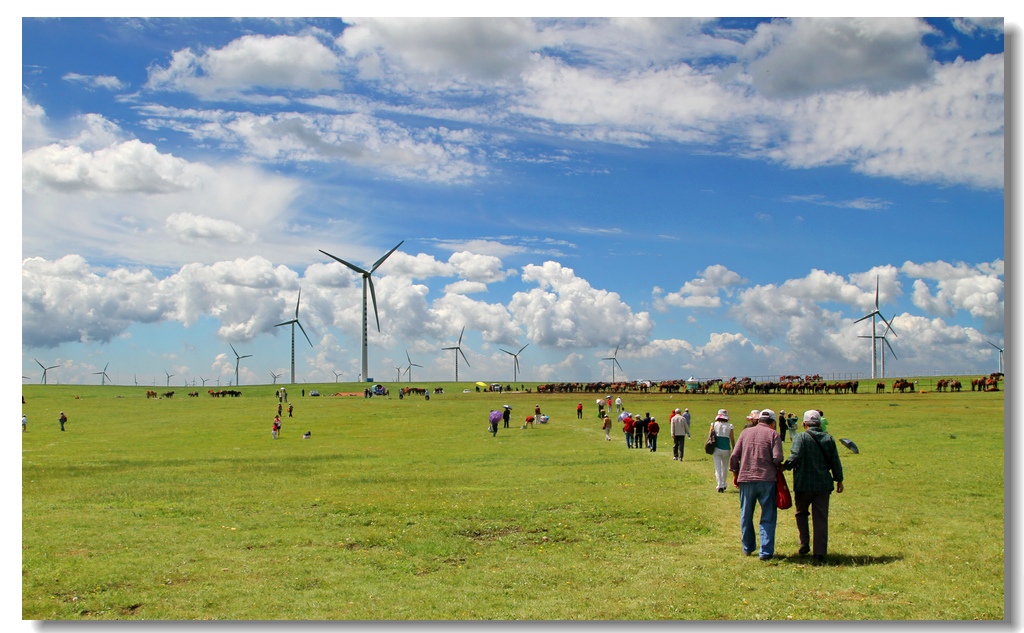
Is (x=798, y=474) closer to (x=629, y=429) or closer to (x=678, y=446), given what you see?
(x=678, y=446)

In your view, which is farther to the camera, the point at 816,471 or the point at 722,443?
the point at 722,443

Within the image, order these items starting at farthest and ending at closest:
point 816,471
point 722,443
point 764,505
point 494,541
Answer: point 722,443 → point 494,541 → point 764,505 → point 816,471

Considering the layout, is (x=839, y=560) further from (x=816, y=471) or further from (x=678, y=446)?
(x=678, y=446)

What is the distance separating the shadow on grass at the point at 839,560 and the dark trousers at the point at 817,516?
0.17 meters

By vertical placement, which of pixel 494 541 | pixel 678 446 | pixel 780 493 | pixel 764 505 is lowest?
pixel 678 446

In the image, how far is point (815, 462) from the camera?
12.6 metres

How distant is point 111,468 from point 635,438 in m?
23.4

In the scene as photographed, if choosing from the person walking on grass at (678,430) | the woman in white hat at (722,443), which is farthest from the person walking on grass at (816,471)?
the person walking on grass at (678,430)

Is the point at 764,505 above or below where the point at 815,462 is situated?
below

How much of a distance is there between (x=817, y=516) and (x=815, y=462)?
0.94 meters

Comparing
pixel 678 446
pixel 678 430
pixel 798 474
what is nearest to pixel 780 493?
pixel 798 474

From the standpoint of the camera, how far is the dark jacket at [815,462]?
12.6m

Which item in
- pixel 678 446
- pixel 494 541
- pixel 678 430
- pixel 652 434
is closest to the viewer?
pixel 494 541

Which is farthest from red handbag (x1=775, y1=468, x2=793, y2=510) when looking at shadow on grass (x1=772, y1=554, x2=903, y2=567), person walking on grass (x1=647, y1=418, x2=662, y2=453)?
person walking on grass (x1=647, y1=418, x2=662, y2=453)
